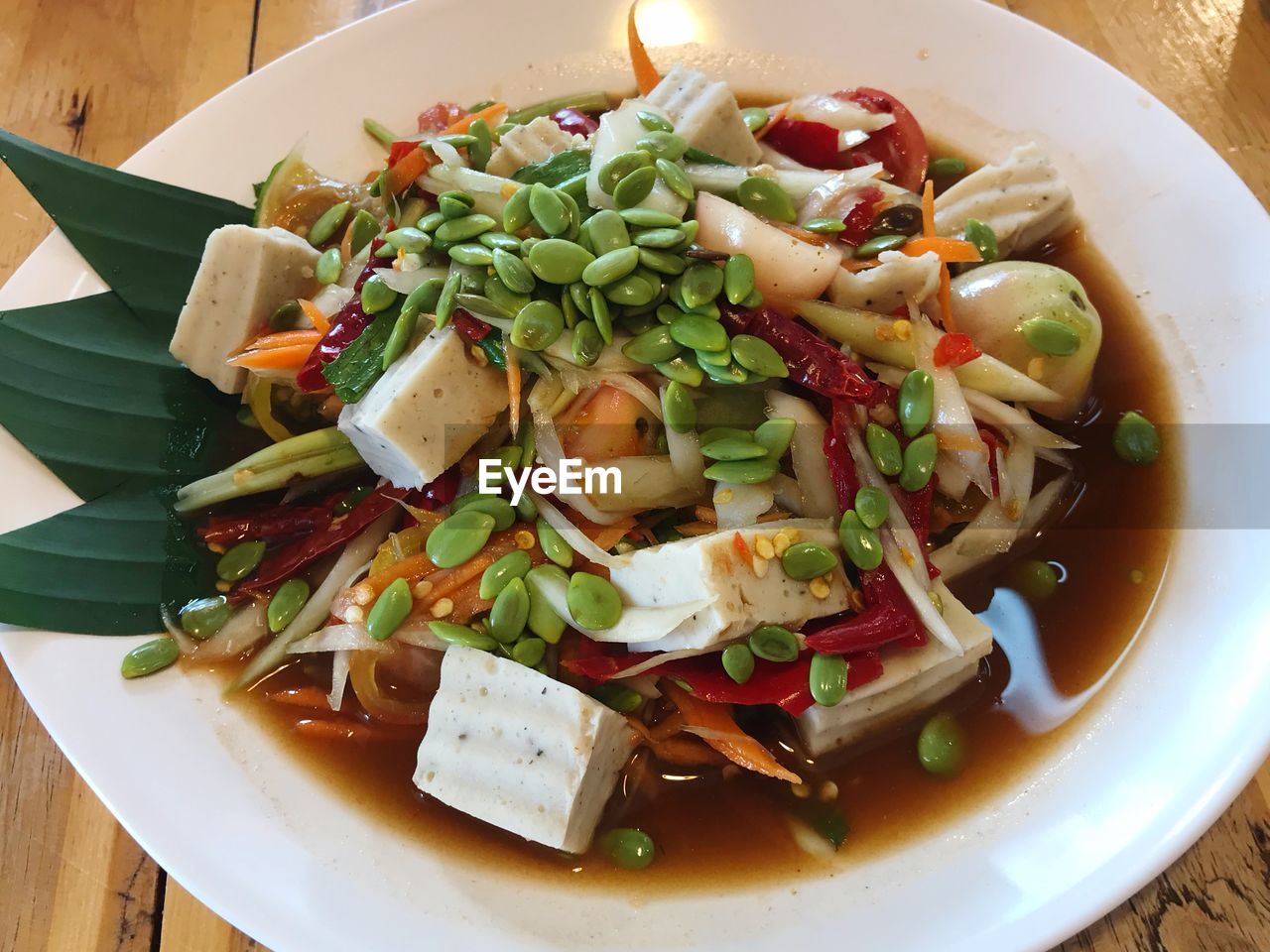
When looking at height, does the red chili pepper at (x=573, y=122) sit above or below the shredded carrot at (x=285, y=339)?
above

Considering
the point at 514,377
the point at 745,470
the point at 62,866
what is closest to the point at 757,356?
the point at 745,470

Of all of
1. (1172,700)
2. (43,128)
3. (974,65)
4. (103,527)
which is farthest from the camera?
(43,128)

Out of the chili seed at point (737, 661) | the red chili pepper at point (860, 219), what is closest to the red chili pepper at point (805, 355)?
the red chili pepper at point (860, 219)

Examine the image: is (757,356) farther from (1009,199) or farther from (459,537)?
(1009,199)

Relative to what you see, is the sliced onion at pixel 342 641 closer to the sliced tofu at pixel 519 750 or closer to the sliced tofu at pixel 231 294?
the sliced tofu at pixel 519 750

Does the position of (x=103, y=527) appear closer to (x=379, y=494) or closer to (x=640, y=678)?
(x=379, y=494)

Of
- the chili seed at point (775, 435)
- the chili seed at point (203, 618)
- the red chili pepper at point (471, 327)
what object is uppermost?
the red chili pepper at point (471, 327)

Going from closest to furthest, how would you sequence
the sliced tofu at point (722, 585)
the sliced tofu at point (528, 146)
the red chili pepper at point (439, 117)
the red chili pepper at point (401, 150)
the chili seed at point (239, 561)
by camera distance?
the sliced tofu at point (722, 585)
the chili seed at point (239, 561)
the sliced tofu at point (528, 146)
the red chili pepper at point (401, 150)
the red chili pepper at point (439, 117)

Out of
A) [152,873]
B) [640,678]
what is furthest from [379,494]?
[152,873]

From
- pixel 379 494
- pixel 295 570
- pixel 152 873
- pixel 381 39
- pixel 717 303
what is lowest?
pixel 152 873
